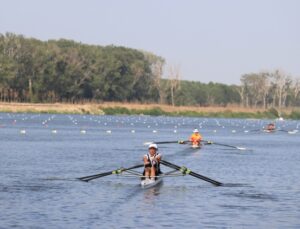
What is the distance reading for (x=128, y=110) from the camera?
153 metres

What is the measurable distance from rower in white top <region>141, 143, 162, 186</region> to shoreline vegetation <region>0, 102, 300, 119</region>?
103 metres

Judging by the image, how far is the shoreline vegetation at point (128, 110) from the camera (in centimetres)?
13759

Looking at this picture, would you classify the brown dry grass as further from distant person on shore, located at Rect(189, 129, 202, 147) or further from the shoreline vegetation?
distant person on shore, located at Rect(189, 129, 202, 147)

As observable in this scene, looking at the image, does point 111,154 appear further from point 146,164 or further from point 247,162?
point 146,164

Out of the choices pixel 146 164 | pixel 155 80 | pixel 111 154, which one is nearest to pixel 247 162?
pixel 111 154

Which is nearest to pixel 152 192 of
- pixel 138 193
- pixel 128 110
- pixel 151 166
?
pixel 138 193

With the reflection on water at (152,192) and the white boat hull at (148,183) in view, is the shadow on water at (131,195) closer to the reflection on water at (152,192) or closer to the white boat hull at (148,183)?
the reflection on water at (152,192)

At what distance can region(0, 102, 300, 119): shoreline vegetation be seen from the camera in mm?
137587

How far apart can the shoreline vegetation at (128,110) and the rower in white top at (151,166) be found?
337 ft

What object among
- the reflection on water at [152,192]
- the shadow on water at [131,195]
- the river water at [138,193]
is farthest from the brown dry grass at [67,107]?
the shadow on water at [131,195]

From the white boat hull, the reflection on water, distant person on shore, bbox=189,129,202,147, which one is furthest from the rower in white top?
distant person on shore, bbox=189,129,202,147

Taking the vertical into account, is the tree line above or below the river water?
above

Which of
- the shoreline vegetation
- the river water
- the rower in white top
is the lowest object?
the river water

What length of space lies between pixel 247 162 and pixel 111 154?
28.3ft
